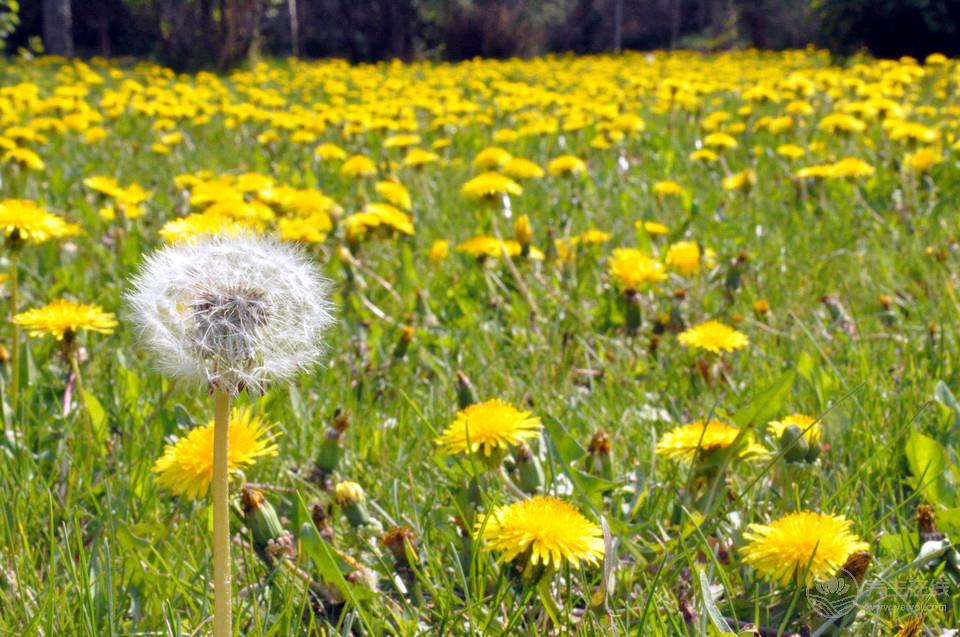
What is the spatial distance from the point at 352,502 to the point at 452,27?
1541cm

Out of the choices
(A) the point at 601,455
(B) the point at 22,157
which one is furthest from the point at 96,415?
(B) the point at 22,157

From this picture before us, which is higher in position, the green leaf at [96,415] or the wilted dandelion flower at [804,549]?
the wilted dandelion flower at [804,549]

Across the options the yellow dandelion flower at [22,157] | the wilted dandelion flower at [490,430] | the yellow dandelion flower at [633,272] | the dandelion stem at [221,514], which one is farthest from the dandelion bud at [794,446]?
the yellow dandelion flower at [22,157]

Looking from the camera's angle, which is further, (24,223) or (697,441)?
(24,223)

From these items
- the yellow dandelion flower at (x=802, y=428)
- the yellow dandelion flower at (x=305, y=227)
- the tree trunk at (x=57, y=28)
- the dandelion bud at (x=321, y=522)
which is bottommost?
the dandelion bud at (x=321, y=522)

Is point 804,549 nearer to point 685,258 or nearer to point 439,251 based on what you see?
point 685,258

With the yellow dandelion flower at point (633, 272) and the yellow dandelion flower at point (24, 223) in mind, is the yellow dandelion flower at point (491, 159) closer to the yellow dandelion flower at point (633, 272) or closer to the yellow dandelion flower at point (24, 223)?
the yellow dandelion flower at point (633, 272)

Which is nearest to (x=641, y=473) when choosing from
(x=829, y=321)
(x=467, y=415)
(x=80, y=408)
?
(x=467, y=415)

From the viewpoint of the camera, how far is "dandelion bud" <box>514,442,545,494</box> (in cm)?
109

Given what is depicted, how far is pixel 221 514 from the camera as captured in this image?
63cm

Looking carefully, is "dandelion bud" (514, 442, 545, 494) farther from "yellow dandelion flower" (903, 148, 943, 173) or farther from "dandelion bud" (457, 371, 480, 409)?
"yellow dandelion flower" (903, 148, 943, 173)

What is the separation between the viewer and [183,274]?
2.35 feet

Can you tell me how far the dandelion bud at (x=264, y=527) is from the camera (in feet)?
3.21

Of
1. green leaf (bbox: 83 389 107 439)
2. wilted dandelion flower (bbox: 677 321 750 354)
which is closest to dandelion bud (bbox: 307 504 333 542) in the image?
green leaf (bbox: 83 389 107 439)
